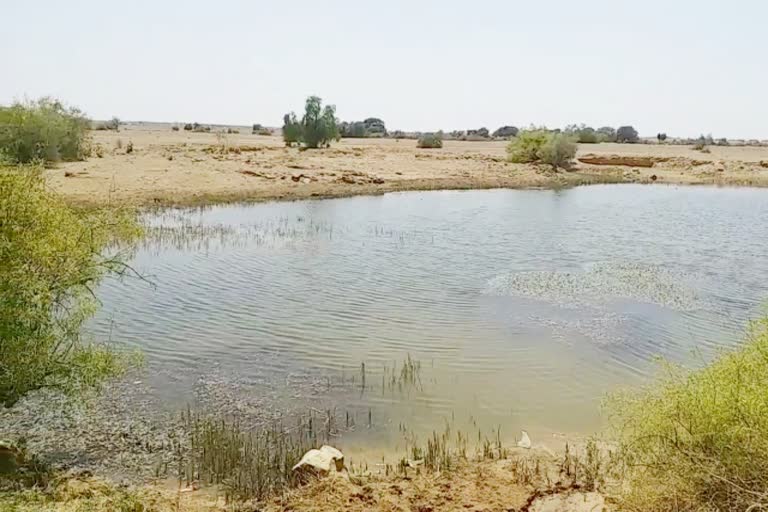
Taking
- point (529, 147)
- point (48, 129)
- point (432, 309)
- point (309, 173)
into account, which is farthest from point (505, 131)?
point (432, 309)

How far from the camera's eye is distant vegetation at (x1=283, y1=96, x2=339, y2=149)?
5278 cm

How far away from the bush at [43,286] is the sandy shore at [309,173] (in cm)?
1507

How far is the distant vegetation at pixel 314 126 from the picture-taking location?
52.8 meters

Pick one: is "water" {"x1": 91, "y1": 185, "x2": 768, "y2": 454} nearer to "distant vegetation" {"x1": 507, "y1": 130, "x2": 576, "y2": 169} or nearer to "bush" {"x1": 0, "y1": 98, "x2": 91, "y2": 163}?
"bush" {"x1": 0, "y1": 98, "x2": 91, "y2": 163}

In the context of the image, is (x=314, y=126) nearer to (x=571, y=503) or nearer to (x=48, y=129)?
(x=48, y=129)

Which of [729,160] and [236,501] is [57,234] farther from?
[729,160]

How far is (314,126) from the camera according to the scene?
53.2m

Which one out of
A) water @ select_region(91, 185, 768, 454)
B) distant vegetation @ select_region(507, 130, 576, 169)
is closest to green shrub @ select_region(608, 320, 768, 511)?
water @ select_region(91, 185, 768, 454)

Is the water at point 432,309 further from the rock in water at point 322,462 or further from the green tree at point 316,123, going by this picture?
the green tree at point 316,123

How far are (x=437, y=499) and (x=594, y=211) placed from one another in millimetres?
27628

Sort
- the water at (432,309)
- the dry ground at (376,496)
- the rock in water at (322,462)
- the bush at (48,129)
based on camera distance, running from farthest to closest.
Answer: the bush at (48,129) → the water at (432,309) → the rock in water at (322,462) → the dry ground at (376,496)

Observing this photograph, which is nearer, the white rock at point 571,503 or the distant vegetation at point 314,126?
the white rock at point 571,503

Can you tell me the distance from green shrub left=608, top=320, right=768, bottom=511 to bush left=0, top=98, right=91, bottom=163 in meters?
27.0

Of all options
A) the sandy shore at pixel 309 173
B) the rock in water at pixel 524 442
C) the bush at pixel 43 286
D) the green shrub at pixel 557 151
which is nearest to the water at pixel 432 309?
the rock in water at pixel 524 442
